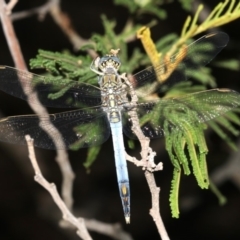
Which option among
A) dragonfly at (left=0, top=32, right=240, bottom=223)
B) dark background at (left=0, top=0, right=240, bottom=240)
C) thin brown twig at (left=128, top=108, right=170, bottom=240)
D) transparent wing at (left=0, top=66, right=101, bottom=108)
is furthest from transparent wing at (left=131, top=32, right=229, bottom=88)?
dark background at (left=0, top=0, right=240, bottom=240)

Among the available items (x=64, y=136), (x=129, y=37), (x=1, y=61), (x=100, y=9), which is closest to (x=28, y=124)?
(x=64, y=136)

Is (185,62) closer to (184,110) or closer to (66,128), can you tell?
(184,110)

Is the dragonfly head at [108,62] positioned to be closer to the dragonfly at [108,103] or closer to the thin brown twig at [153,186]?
the dragonfly at [108,103]

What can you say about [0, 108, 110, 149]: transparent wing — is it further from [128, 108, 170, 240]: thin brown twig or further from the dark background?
the dark background

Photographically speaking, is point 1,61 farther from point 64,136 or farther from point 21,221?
point 64,136

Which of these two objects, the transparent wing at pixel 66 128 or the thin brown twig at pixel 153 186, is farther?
the transparent wing at pixel 66 128

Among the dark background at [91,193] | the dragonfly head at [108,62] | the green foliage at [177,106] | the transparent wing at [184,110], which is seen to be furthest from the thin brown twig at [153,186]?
the dark background at [91,193]

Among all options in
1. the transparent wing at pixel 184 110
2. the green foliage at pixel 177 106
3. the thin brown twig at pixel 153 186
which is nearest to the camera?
the thin brown twig at pixel 153 186

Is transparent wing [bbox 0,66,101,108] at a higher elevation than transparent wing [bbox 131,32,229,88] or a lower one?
higher
